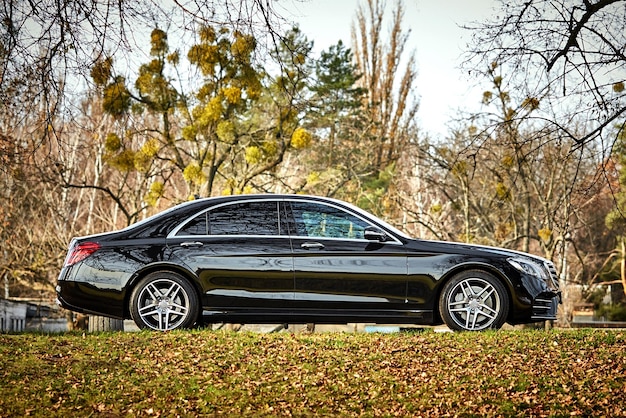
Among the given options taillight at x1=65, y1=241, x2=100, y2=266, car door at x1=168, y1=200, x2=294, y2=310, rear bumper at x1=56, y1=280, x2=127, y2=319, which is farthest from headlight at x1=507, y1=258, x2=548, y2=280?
taillight at x1=65, y1=241, x2=100, y2=266

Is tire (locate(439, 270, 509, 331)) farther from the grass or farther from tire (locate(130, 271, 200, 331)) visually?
tire (locate(130, 271, 200, 331))

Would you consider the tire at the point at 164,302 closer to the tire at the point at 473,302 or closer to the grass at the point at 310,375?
the grass at the point at 310,375

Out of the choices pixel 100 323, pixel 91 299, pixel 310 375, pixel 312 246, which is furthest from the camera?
pixel 100 323

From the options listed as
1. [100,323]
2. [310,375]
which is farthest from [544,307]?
[100,323]

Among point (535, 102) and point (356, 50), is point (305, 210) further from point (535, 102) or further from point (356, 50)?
point (356, 50)

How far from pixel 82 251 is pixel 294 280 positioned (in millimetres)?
2439

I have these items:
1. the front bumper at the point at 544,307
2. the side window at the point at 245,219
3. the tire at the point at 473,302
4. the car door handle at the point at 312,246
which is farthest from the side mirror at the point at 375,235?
the front bumper at the point at 544,307

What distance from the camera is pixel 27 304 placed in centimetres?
3234

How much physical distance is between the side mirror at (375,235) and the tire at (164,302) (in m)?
2.06

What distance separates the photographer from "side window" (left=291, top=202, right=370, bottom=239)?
10.7 m

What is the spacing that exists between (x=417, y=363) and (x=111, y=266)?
363cm

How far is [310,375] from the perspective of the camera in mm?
8844

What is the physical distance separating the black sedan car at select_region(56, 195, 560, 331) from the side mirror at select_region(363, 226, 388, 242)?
0.04 feet

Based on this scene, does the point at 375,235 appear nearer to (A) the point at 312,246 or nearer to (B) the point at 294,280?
(A) the point at 312,246
